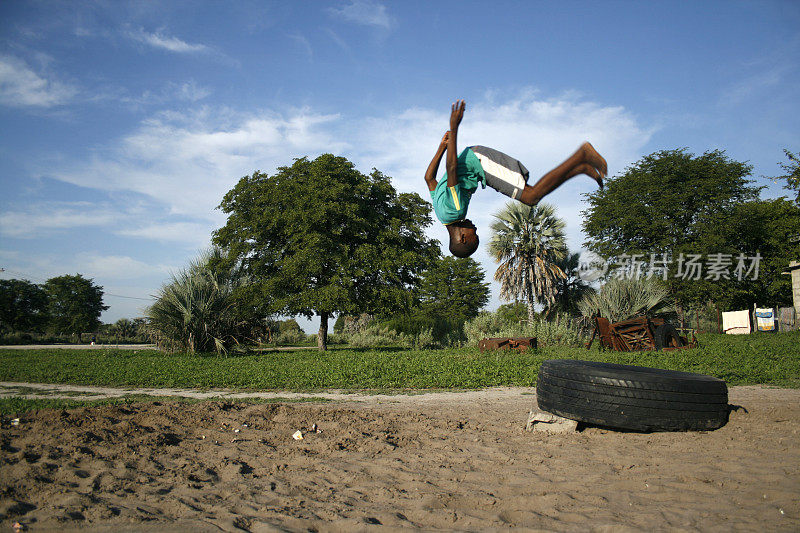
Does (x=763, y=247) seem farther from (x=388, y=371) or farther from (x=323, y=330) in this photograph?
(x=388, y=371)

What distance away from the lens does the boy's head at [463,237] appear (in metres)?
4.60

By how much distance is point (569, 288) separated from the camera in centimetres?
3247

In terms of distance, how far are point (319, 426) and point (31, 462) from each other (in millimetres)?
3010

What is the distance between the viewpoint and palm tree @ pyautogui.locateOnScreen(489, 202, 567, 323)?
2614cm

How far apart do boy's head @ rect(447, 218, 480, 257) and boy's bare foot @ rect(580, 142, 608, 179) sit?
3.99 ft

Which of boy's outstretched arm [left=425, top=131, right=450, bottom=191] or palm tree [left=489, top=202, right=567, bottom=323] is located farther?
palm tree [left=489, top=202, right=567, bottom=323]

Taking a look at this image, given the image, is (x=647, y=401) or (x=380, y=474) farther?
(x=647, y=401)

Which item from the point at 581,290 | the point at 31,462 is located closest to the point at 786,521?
the point at 31,462

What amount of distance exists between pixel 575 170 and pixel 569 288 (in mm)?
30182

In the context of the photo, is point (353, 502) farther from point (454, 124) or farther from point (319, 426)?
point (454, 124)

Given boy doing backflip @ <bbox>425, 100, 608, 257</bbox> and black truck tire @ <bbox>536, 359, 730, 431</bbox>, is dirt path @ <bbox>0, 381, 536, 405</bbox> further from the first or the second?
boy doing backflip @ <bbox>425, 100, 608, 257</bbox>

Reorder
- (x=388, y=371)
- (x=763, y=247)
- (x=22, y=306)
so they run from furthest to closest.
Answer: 1. (x=22, y=306)
2. (x=763, y=247)
3. (x=388, y=371)

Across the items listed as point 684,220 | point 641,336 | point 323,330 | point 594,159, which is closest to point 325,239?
point 323,330

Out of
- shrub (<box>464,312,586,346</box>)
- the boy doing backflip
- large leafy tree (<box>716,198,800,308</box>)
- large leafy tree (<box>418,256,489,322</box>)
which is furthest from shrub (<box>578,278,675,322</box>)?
large leafy tree (<box>418,256,489,322</box>)
